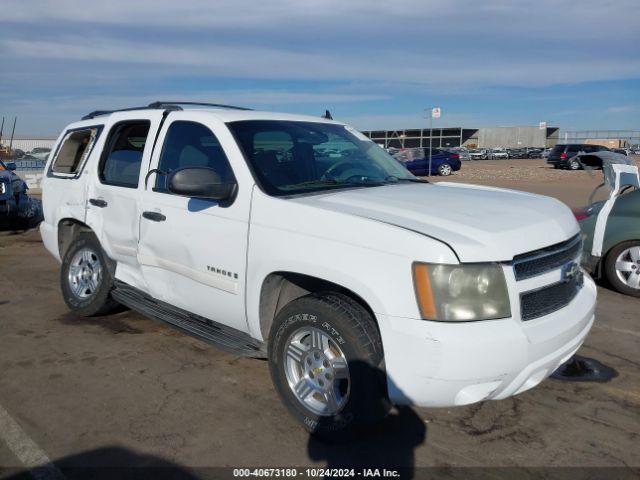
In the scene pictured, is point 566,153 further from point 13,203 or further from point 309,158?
point 309,158

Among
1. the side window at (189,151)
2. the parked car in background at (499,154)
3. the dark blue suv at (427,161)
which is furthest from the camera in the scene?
the parked car in background at (499,154)

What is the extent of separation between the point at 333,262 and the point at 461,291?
0.68m

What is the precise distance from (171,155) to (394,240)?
222 centimetres

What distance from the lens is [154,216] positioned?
14.1 feet

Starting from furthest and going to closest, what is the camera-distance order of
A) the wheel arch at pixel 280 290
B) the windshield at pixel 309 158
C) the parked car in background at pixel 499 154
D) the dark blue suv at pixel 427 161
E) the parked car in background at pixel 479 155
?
the parked car in background at pixel 499 154, the parked car in background at pixel 479 155, the dark blue suv at pixel 427 161, the windshield at pixel 309 158, the wheel arch at pixel 280 290

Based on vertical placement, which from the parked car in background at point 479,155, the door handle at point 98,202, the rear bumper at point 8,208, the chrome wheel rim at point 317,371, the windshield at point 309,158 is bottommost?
the chrome wheel rim at point 317,371

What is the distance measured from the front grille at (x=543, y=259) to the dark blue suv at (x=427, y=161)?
28091 mm

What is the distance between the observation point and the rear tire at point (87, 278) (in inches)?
206

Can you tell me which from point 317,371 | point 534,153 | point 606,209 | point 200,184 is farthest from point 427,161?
point 534,153

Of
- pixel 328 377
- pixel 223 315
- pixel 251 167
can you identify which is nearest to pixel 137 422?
pixel 223 315

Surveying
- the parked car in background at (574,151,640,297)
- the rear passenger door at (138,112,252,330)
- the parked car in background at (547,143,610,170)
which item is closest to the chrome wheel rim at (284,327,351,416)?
the rear passenger door at (138,112,252,330)

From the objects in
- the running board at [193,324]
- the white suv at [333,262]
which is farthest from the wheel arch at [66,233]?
the running board at [193,324]

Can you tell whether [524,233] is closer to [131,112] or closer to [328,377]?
[328,377]

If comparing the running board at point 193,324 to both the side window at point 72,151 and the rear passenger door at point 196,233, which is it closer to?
the rear passenger door at point 196,233
